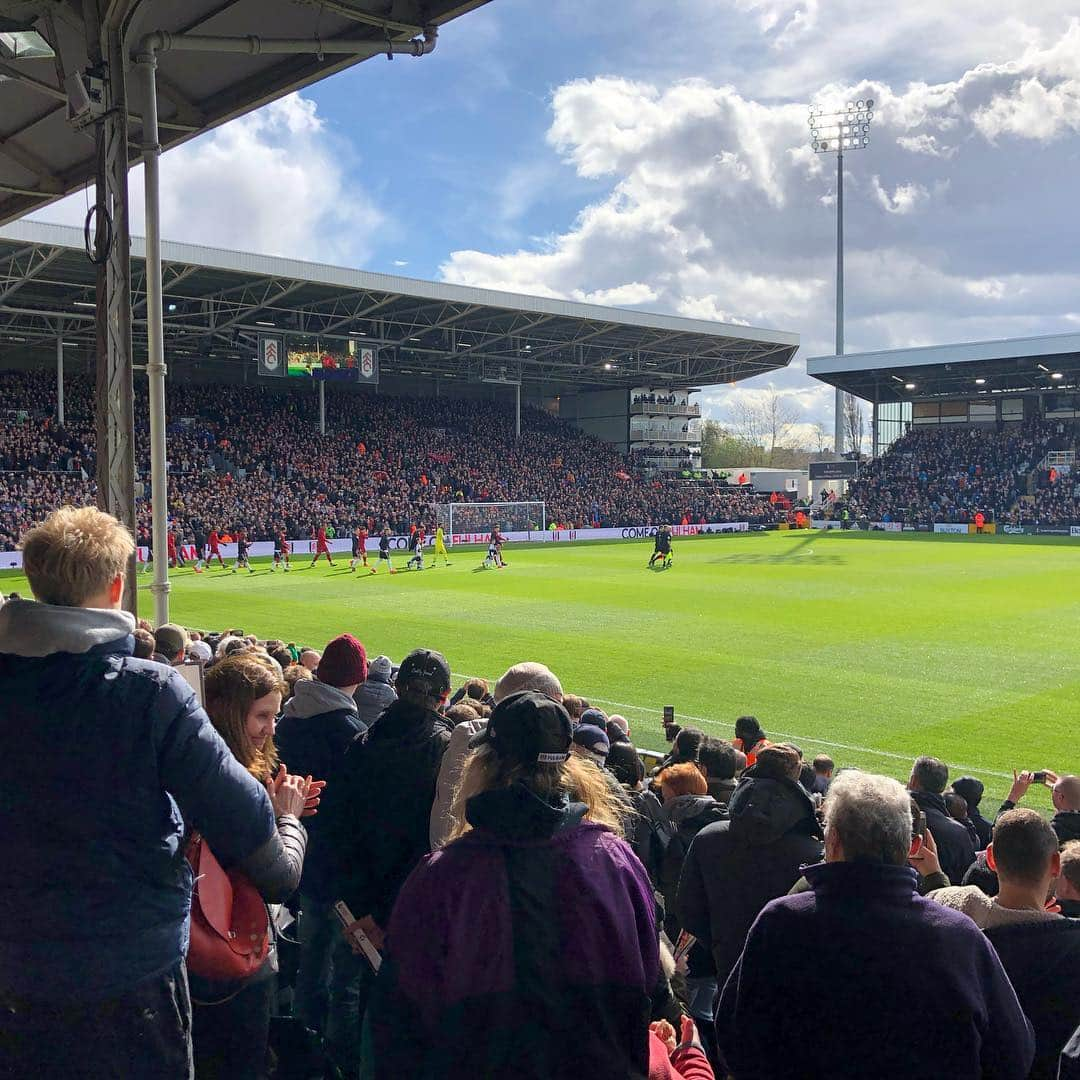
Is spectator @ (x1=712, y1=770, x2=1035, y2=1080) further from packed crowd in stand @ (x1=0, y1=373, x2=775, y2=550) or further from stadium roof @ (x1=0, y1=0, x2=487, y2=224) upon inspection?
packed crowd in stand @ (x1=0, y1=373, x2=775, y2=550)

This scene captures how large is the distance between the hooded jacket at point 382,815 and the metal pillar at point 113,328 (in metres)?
5.23

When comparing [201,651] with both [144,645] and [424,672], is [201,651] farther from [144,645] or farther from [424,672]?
[424,672]

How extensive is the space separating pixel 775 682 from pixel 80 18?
11.4 meters

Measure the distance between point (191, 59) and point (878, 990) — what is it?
32.7ft

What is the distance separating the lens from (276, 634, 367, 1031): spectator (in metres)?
4.25

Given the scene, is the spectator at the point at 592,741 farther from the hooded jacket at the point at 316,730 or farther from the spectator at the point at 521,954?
the spectator at the point at 521,954

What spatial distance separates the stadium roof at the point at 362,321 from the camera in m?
37.2

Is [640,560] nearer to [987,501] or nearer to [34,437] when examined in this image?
[34,437]

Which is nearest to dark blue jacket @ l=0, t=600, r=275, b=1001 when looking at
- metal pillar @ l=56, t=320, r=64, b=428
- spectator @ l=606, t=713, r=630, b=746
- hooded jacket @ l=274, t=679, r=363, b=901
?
hooded jacket @ l=274, t=679, r=363, b=901

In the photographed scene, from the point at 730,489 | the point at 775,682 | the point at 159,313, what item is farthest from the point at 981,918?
the point at 730,489

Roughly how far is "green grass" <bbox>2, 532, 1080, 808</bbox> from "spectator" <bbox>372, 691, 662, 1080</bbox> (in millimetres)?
8361

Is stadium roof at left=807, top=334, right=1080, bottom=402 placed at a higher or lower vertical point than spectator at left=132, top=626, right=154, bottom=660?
higher

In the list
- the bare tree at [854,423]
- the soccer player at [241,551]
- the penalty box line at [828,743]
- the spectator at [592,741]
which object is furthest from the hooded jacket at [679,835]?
the bare tree at [854,423]

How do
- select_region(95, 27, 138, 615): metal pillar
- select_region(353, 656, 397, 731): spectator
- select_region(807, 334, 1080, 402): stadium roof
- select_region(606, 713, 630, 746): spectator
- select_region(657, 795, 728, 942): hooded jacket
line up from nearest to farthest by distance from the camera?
select_region(657, 795, 728, 942): hooded jacket → select_region(353, 656, 397, 731): spectator → select_region(606, 713, 630, 746): spectator → select_region(95, 27, 138, 615): metal pillar → select_region(807, 334, 1080, 402): stadium roof
